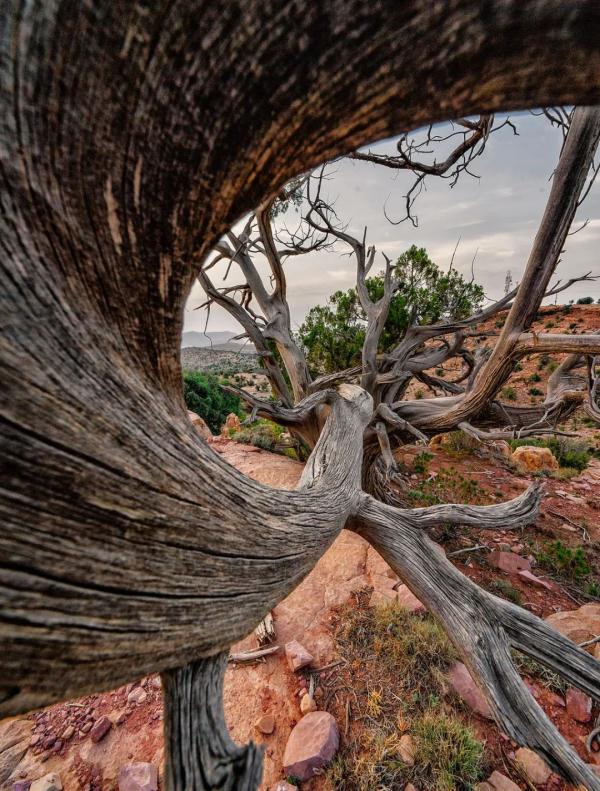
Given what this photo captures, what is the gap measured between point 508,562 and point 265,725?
3.55 m

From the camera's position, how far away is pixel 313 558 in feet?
4.15

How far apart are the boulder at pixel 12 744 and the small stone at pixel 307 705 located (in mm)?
1949

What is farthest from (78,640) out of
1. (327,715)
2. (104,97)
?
(327,715)

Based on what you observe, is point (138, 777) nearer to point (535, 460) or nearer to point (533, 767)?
point (533, 767)

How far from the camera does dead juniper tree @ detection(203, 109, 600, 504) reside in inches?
81.8

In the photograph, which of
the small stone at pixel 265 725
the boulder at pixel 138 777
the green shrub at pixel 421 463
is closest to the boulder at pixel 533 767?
the small stone at pixel 265 725

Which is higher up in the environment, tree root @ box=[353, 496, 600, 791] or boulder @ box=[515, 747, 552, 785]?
tree root @ box=[353, 496, 600, 791]

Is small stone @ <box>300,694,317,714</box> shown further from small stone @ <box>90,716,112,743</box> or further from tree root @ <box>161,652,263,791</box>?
tree root @ <box>161,652,263,791</box>

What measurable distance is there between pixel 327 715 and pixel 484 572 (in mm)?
2806

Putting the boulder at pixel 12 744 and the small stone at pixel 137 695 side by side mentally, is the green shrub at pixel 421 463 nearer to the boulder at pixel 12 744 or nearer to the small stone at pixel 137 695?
the small stone at pixel 137 695

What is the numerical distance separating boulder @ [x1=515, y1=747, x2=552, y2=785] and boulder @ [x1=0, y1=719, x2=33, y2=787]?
11.0 ft

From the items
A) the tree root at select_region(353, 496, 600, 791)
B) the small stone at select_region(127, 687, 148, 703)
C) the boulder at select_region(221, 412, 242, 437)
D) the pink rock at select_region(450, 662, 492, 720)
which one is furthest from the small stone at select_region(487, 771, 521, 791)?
the boulder at select_region(221, 412, 242, 437)

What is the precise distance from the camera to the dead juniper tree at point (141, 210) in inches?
14.1

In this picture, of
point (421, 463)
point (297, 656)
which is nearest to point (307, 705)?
point (297, 656)
